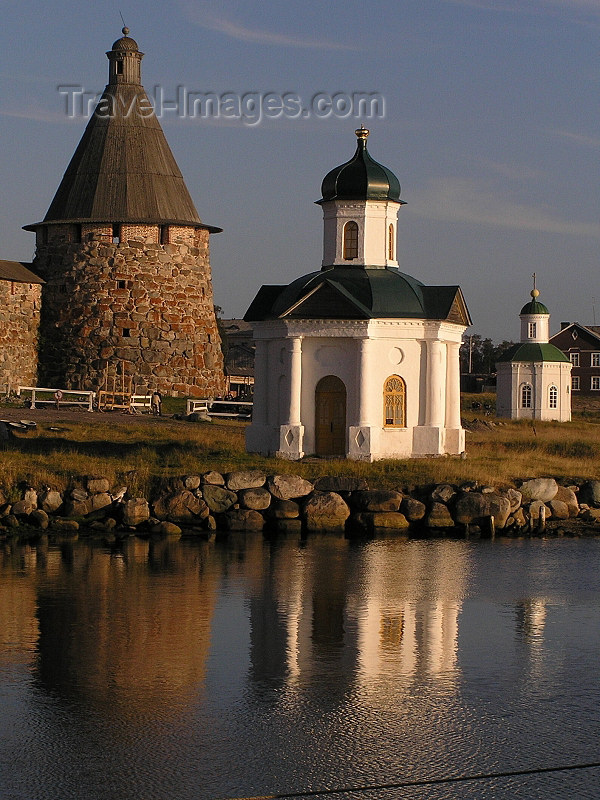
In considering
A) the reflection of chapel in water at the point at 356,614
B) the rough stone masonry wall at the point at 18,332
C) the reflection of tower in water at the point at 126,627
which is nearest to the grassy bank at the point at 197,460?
the reflection of tower in water at the point at 126,627

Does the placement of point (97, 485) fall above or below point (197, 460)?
below

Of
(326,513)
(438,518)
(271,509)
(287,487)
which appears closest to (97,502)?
(271,509)

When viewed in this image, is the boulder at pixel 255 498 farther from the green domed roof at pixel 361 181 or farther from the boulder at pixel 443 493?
the green domed roof at pixel 361 181

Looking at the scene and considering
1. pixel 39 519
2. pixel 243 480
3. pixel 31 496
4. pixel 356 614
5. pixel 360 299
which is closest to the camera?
pixel 356 614

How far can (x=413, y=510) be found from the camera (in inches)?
1040

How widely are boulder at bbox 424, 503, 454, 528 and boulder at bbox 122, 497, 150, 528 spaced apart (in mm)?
5420

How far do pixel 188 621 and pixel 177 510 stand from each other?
354 inches

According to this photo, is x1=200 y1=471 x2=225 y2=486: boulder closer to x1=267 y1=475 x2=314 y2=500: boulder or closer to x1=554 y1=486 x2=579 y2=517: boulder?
x1=267 y1=475 x2=314 y2=500: boulder

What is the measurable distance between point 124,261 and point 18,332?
15.2ft

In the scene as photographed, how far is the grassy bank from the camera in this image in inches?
1076

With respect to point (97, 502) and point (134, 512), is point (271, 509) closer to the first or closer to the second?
point (134, 512)

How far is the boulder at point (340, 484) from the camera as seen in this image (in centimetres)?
2702

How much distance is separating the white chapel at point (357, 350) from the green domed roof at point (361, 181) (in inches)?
0.9

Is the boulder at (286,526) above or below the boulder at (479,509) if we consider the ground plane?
below
